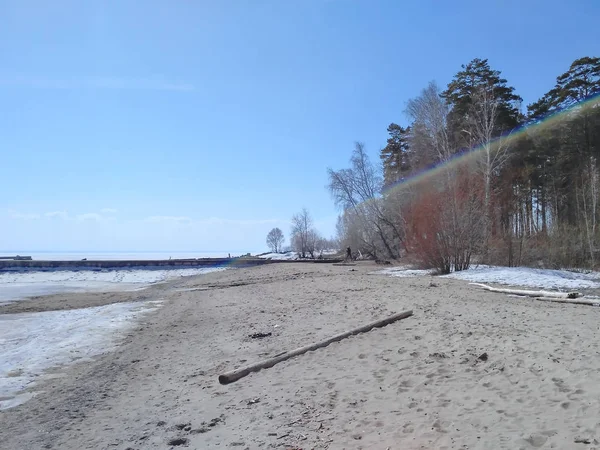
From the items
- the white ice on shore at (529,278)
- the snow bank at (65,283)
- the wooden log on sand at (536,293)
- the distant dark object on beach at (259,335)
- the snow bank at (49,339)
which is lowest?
the snow bank at (49,339)

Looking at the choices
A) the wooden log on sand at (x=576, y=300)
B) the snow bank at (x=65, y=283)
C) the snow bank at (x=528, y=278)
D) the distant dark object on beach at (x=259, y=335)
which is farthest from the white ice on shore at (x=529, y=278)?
the snow bank at (x=65, y=283)

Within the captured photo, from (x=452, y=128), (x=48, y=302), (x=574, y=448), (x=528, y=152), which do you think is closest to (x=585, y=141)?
(x=528, y=152)

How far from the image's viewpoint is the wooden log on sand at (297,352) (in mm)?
7853

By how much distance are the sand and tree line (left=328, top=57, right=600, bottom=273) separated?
14995mm

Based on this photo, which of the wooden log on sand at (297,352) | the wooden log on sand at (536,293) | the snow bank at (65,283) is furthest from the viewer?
the snow bank at (65,283)

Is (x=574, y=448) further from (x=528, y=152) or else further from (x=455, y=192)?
(x=528, y=152)

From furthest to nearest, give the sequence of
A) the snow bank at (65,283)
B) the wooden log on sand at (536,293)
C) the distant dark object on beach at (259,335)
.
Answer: the snow bank at (65,283), the wooden log on sand at (536,293), the distant dark object on beach at (259,335)

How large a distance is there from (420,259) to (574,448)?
25378 millimetres

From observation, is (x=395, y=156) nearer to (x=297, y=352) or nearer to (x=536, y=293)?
(x=536, y=293)

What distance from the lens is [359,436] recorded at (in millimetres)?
5133

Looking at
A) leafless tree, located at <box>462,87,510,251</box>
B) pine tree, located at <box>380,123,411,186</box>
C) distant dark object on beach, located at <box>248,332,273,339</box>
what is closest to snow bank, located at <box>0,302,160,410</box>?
distant dark object on beach, located at <box>248,332,273,339</box>

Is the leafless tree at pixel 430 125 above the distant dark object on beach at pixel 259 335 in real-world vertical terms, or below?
above

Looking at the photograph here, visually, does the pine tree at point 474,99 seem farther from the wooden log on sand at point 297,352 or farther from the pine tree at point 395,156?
the wooden log on sand at point 297,352

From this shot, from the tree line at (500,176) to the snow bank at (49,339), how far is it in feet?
58.7
